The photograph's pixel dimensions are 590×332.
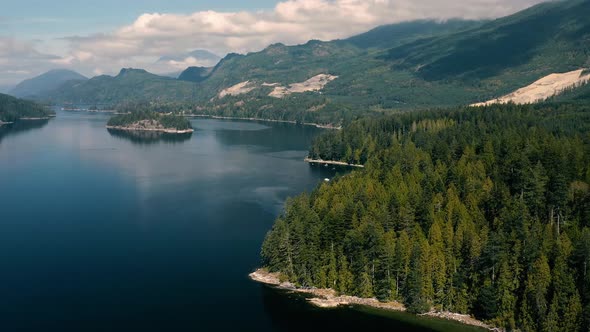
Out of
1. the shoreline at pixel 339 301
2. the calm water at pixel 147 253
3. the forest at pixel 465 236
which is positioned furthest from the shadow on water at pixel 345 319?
the forest at pixel 465 236

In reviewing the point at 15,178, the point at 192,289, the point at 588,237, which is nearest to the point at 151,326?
the point at 192,289

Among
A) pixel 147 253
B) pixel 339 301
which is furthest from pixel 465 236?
pixel 147 253

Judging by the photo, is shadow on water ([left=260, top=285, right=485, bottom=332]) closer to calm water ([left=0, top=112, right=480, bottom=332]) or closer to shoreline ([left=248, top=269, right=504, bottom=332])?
calm water ([left=0, top=112, right=480, bottom=332])

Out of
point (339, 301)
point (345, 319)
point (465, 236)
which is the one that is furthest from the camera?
point (339, 301)

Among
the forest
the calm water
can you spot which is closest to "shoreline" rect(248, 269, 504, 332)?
the forest

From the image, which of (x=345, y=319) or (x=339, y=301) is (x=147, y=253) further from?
(x=345, y=319)

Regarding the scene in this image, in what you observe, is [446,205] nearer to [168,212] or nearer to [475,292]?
[475,292]

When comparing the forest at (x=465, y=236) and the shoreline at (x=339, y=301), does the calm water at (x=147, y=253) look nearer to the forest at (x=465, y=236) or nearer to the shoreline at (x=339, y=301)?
the shoreline at (x=339, y=301)
